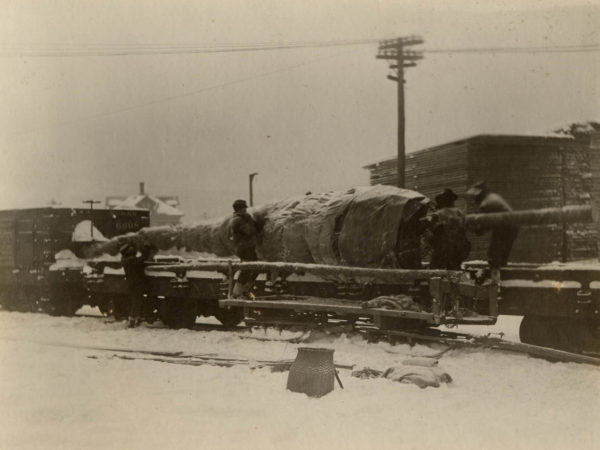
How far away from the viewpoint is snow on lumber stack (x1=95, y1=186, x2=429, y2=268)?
988cm

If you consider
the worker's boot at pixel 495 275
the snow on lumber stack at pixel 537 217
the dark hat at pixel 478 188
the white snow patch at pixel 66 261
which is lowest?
the white snow patch at pixel 66 261

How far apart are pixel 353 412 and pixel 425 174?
618 centimetres

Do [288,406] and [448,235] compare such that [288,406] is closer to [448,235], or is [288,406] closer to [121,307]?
[448,235]

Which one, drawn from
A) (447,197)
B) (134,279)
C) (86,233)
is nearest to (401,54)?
(447,197)

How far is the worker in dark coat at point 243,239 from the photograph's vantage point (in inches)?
449

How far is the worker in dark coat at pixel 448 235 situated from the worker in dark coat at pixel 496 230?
0.69 meters

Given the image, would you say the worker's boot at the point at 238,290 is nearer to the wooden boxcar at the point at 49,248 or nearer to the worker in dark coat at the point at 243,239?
the worker in dark coat at the point at 243,239

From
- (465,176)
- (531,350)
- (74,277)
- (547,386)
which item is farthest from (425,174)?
(74,277)

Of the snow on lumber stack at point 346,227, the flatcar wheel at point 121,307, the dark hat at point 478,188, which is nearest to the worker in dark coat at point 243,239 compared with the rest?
the snow on lumber stack at point 346,227

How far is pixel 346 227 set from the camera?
10297 millimetres

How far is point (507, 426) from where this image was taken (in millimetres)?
5922

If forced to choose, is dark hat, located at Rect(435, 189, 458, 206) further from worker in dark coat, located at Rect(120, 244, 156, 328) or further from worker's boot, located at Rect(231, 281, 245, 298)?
worker in dark coat, located at Rect(120, 244, 156, 328)

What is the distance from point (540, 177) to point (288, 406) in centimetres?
435

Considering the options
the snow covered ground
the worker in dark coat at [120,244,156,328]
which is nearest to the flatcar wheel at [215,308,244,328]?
the worker in dark coat at [120,244,156,328]
